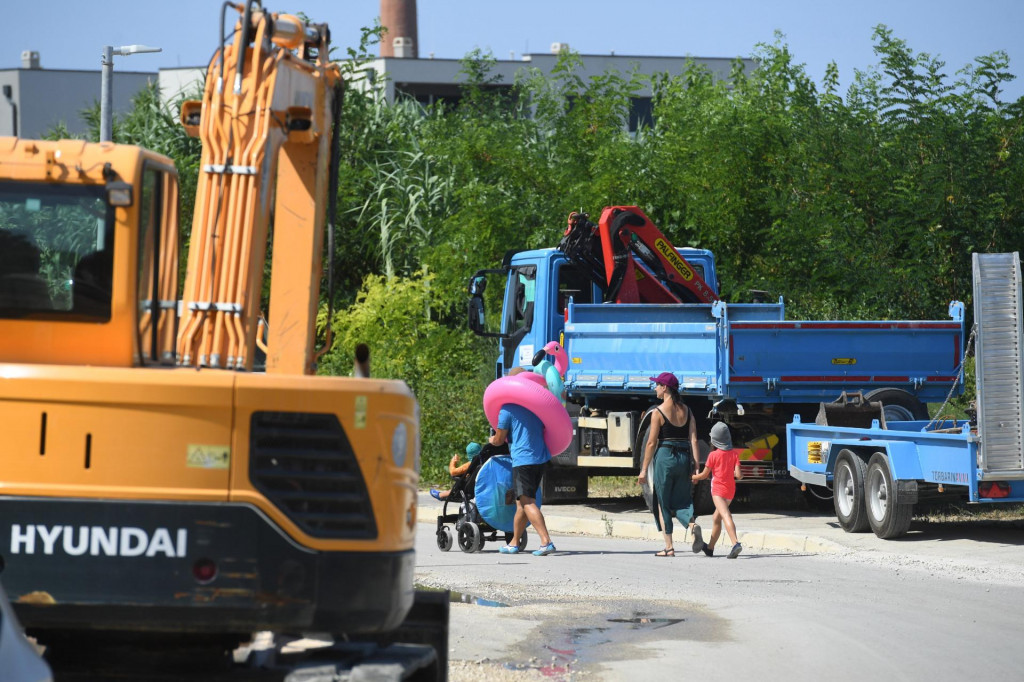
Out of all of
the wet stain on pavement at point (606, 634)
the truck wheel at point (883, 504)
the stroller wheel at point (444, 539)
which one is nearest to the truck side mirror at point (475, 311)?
the stroller wheel at point (444, 539)

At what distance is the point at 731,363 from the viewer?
1722cm

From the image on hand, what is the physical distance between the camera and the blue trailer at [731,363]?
17.4m

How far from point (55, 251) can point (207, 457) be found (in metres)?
1.43

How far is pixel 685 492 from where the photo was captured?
14062mm

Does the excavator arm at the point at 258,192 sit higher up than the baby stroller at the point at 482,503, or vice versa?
the excavator arm at the point at 258,192

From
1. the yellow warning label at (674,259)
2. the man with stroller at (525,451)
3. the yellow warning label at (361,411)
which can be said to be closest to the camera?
the yellow warning label at (361,411)

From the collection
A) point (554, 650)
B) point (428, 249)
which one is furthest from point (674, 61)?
point (554, 650)

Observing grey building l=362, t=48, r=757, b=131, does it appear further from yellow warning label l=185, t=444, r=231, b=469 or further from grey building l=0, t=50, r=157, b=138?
yellow warning label l=185, t=444, r=231, b=469

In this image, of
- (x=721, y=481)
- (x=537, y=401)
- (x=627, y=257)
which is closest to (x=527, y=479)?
(x=537, y=401)

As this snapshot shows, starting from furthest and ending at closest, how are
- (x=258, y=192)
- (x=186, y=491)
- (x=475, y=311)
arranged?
(x=475, y=311) < (x=258, y=192) < (x=186, y=491)

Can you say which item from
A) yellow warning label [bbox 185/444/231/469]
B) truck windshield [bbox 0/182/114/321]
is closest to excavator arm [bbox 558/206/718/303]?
truck windshield [bbox 0/182/114/321]

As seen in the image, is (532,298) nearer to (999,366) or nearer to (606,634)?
(999,366)

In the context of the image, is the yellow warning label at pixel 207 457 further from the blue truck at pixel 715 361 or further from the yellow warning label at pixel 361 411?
the blue truck at pixel 715 361

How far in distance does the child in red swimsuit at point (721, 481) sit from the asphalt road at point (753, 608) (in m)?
0.23
